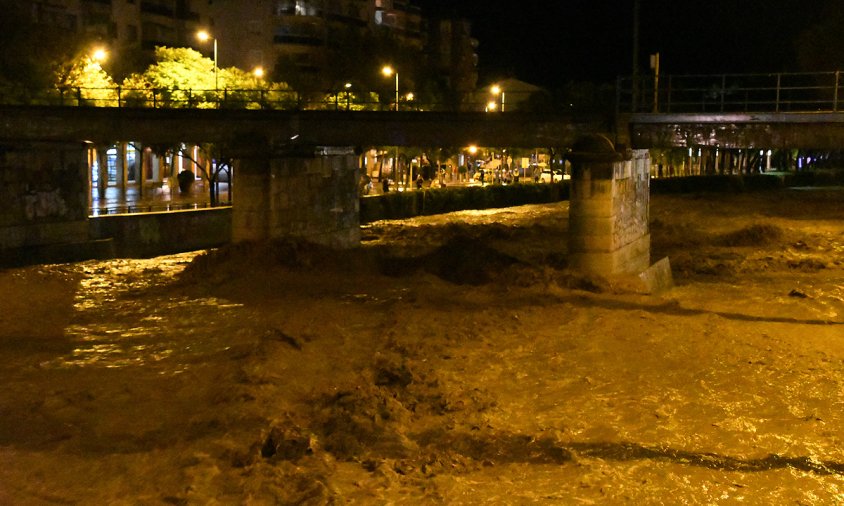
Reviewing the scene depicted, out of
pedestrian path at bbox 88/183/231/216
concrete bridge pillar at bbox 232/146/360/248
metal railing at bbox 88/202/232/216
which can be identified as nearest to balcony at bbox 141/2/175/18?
pedestrian path at bbox 88/183/231/216

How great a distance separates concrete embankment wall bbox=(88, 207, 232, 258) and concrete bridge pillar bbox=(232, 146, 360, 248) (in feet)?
25.5

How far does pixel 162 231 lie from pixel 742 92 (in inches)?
1591

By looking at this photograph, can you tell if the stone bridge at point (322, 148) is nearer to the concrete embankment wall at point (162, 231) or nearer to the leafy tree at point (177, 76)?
the concrete embankment wall at point (162, 231)

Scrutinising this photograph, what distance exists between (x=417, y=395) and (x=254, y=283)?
1376 cm

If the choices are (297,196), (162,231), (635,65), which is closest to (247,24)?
(162,231)

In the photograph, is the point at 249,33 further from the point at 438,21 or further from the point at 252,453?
the point at 252,453

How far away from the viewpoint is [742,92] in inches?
2574

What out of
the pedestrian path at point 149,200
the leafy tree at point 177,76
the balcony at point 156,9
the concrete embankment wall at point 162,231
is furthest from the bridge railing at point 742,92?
the balcony at point 156,9

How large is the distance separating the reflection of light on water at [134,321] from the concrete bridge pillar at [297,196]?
3.57 metres

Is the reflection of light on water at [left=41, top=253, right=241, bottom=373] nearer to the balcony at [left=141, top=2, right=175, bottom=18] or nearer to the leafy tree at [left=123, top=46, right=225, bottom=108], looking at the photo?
the leafy tree at [left=123, top=46, right=225, bottom=108]

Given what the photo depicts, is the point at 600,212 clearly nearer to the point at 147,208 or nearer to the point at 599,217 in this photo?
the point at 599,217

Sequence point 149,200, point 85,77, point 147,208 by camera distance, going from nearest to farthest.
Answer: point 147,208
point 85,77
point 149,200

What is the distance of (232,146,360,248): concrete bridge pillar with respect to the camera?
33250 mm

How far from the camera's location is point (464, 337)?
78.4 feet
